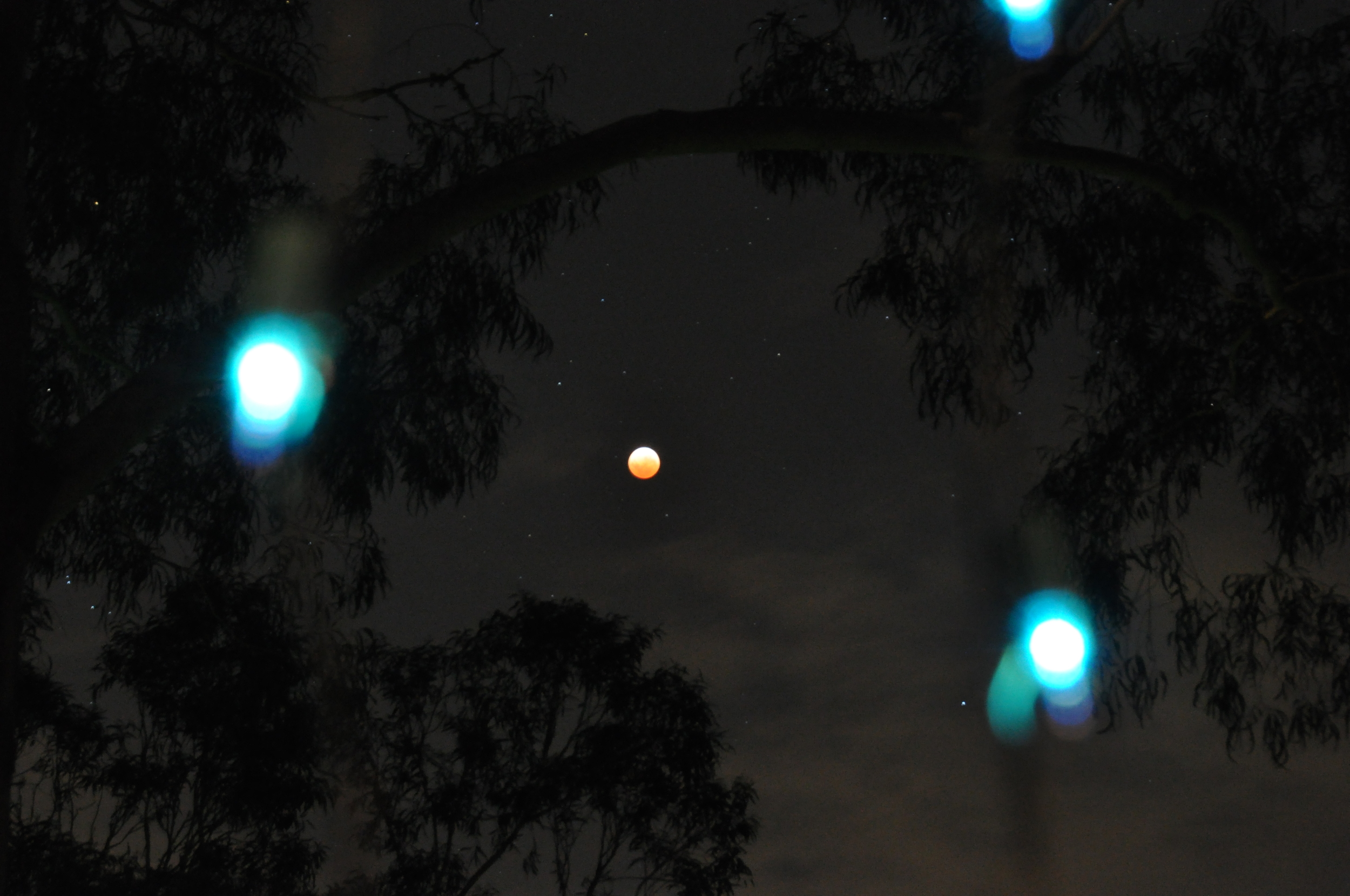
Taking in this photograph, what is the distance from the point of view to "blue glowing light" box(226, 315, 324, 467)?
427 centimetres

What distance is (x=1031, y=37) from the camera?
569 cm

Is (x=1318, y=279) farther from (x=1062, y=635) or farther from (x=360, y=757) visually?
(x=360, y=757)

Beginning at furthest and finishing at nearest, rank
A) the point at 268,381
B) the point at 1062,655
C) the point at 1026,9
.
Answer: the point at 1062,655, the point at 1026,9, the point at 268,381

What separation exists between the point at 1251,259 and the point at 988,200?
117 centimetres

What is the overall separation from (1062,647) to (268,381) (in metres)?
3.56

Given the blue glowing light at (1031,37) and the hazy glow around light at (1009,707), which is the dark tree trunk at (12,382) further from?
the blue glowing light at (1031,37)

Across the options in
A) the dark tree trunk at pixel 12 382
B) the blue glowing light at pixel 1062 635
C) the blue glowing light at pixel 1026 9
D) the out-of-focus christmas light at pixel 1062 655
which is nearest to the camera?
the dark tree trunk at pixel 12 382

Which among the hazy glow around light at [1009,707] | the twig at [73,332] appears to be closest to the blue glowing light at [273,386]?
the twig at [73,332]

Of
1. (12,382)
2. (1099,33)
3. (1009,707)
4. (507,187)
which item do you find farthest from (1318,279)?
(12,382)

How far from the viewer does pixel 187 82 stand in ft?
18.4

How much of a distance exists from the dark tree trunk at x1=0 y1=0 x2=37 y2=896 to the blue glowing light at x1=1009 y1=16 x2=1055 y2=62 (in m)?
3.66

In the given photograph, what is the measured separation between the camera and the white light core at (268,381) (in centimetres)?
438

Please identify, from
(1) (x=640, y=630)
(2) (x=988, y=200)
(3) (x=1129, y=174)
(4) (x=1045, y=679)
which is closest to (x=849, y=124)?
(3) (x=1129, y=174)

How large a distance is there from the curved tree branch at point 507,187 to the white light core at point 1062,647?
2.12 metres
